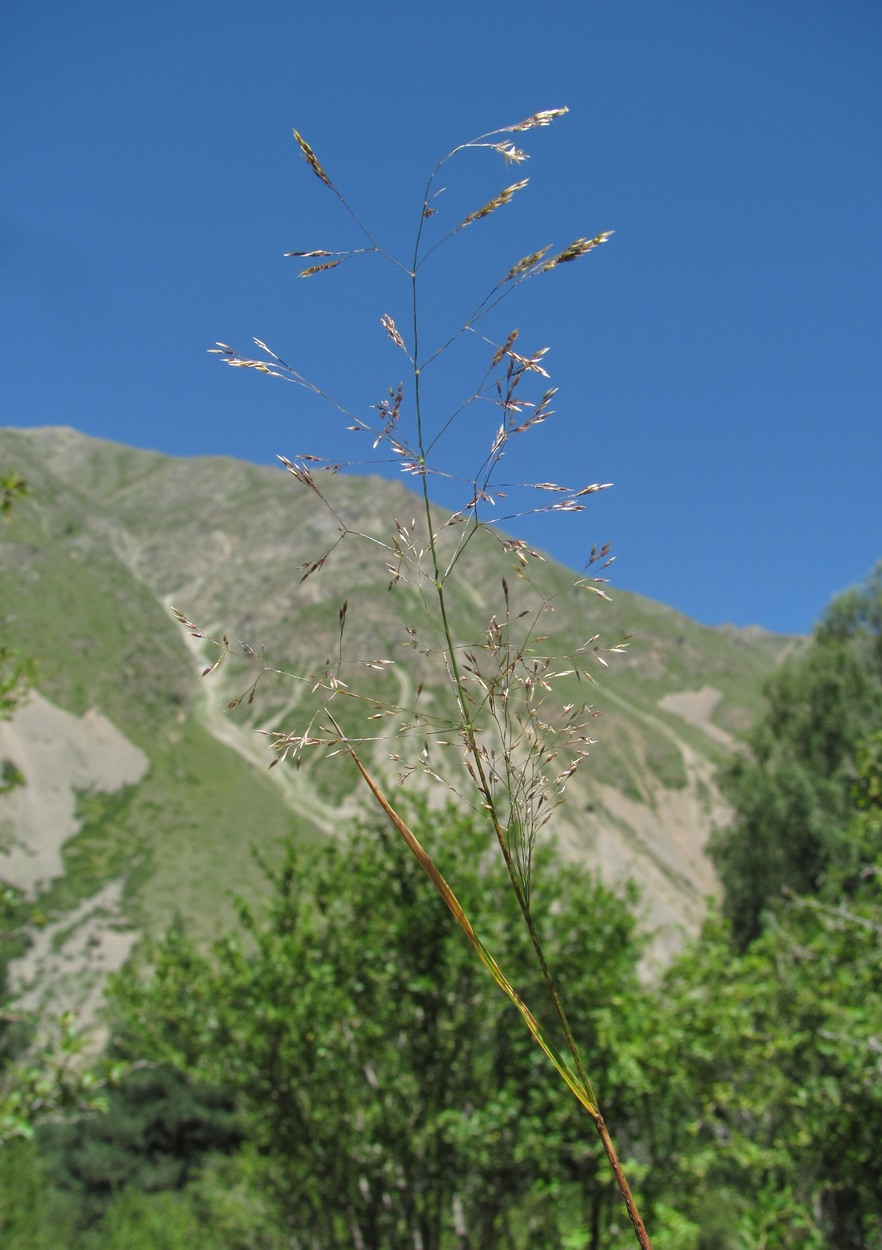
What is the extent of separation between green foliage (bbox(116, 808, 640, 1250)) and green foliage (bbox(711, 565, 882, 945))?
14.3 metres

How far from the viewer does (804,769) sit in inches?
899

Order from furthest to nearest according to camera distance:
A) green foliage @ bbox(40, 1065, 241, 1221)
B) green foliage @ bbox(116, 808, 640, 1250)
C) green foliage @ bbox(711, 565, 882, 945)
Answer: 1. green foliage @ bbox(40, 1065, 241, 1221)
2. green foliage @ bbox(711, 565, 882, 945)
3. green foliage @ bbox(116, 808, 640, 1250)

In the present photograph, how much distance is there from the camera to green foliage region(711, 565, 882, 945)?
21219mm

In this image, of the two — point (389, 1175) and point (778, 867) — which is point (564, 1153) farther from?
point (778, 867)

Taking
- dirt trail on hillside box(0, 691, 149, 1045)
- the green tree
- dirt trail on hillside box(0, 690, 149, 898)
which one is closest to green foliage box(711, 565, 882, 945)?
the green tree

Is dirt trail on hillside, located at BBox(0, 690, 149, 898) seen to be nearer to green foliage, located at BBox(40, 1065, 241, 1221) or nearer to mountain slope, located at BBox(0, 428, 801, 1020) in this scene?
mountain slope, located at BBox(0, 428, 801, 1020)

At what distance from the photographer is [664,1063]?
6719 millimetres

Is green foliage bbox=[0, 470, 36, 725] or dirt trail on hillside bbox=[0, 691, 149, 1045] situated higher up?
green foliage bbox=[0, 470, 36, 725]

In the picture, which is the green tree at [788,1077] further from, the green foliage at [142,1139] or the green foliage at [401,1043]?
the green foliage at [142,1139]

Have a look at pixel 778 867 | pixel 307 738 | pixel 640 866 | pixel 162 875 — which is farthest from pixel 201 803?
pixel 307 738

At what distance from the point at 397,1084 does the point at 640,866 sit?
4152 inches

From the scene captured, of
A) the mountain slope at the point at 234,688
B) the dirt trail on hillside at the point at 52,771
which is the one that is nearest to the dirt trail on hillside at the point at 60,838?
the dirt trail on hillside at the point at 52,771

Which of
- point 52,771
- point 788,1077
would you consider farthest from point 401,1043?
point 52,771

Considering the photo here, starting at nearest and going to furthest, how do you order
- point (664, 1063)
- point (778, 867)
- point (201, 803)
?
point (664, 1063), point (778, 867), point (201, 803)
